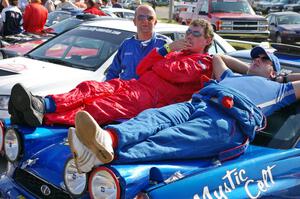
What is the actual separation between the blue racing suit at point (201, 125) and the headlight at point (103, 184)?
151 millimetres

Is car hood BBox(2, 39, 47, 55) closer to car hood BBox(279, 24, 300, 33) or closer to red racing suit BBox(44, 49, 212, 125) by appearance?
red racing suit BBox(44, 49, 212, 125)

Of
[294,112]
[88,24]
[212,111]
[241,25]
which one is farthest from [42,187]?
[241,25]

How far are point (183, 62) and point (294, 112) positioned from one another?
1.17m

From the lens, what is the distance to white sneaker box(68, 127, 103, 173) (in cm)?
251

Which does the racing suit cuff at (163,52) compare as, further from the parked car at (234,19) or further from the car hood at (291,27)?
the car hood at (291,27)

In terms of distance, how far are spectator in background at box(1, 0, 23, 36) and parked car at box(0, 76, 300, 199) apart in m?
7.78

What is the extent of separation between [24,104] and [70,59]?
281cm

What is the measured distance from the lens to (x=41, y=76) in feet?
18.3

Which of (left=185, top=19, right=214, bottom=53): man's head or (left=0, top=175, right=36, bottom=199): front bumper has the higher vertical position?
(left=185, top=19, right=214, bottom=53): man's head

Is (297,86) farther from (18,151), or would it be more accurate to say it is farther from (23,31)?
(23,31)

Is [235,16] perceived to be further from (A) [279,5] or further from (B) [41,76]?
(A) [279,5]

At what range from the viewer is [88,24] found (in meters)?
6.60

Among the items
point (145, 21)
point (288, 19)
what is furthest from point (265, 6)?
point (145, 21)

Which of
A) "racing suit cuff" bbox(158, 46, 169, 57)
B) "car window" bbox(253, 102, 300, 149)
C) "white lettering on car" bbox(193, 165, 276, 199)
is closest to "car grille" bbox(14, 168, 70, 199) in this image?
"white lettering on car" bbox(193, 165, 276, 199)
